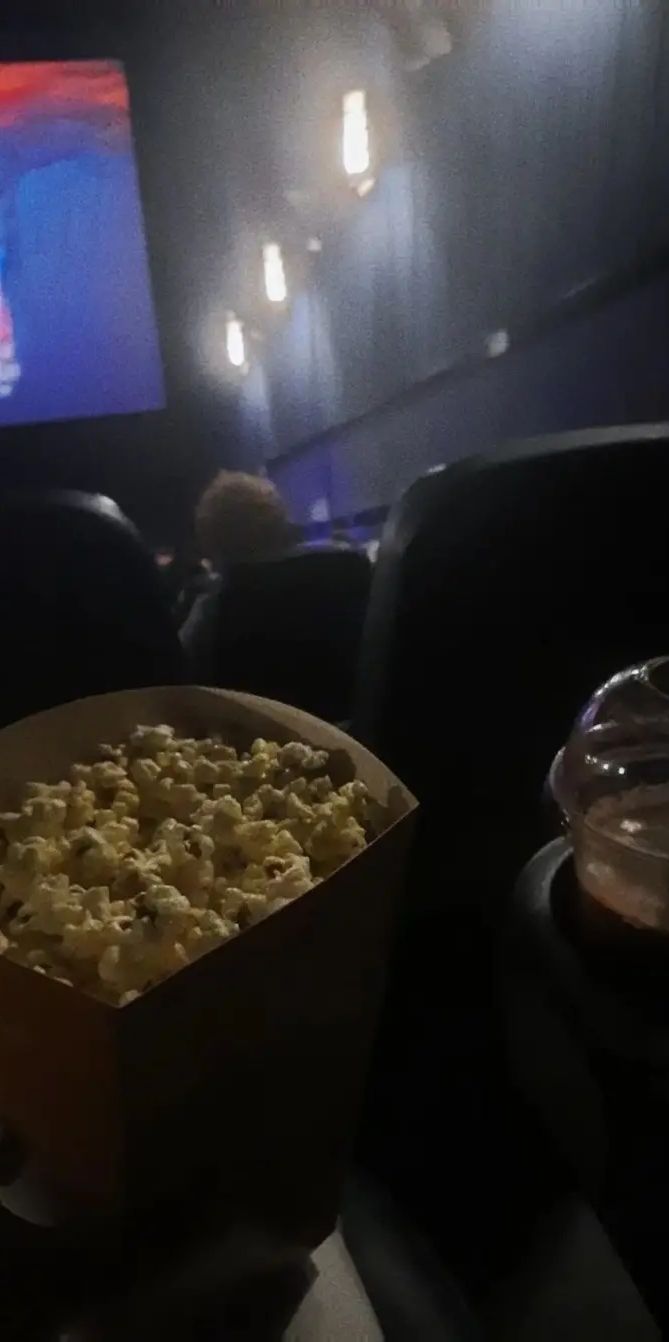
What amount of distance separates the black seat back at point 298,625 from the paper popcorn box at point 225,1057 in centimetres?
88

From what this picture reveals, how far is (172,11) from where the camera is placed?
164 centimetres

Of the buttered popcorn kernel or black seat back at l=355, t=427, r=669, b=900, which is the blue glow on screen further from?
the buttered popcorn kernel

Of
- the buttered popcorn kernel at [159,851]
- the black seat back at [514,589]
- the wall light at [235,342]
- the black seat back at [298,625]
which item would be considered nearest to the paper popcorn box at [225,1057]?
the buttered popcorn kernel at [159,851]

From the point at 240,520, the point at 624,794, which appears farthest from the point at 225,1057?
the point at 240,520

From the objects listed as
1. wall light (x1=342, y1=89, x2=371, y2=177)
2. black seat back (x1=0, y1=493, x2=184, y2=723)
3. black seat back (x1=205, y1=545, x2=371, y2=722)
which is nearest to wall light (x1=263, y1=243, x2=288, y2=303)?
wall light (x1=342, y1=89, x2=371, y2=177)

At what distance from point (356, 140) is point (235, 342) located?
339mm

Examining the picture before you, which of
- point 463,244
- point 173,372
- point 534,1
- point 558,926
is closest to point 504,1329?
point 558,926

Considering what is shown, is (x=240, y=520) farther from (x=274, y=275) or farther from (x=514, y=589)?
(x=514, y=589)

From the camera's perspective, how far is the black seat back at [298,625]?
1.51 metres

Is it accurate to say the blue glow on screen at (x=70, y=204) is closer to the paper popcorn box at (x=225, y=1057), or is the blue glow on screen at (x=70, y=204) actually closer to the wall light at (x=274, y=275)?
the wall light at (x=274, y=275)

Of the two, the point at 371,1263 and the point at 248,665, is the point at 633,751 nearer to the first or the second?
the point at 371,1263

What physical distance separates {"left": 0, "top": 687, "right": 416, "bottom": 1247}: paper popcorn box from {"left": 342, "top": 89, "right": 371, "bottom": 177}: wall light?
1.37 metres

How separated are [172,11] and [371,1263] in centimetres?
156

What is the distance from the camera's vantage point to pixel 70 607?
1098mm
